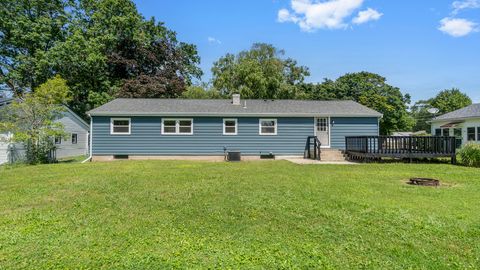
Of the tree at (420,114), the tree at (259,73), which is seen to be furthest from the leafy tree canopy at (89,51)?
the tree at (420,114)

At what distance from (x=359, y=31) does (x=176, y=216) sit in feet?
54.7

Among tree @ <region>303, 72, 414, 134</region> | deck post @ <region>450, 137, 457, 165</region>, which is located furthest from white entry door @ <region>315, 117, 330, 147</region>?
tree @ <region>303, 72, 414, 134</region>

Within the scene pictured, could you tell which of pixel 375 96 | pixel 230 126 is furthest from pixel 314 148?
pixel 375 96

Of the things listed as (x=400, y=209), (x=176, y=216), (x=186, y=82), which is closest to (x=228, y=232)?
(x=176, y=216)

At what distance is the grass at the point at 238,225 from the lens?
338cm

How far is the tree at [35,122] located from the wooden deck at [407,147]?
15.2m

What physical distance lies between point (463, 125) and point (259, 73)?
17.0 meters

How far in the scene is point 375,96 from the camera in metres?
36.2

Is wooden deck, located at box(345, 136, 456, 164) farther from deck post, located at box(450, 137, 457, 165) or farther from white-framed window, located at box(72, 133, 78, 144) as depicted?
white-framed window, located at box(72, 133, 78, 144)

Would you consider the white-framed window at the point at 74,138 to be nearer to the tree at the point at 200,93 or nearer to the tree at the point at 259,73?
the tree at the point at 200,93

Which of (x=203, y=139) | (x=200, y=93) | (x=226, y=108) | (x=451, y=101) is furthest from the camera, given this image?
(x=451, y=101)

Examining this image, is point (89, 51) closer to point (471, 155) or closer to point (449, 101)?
point (471, 155)

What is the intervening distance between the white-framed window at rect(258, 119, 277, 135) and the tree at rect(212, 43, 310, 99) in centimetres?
1294

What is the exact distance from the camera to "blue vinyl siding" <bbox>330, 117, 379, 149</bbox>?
16.6 m
